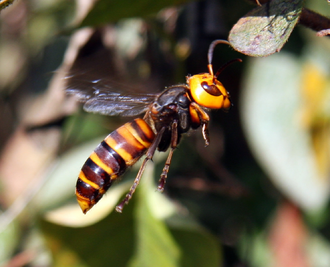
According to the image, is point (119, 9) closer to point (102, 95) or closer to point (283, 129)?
point (102, 95)

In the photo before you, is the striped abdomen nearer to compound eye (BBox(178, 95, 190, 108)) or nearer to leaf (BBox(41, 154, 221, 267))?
compound eye (BBox(178, 95, 190, 108))

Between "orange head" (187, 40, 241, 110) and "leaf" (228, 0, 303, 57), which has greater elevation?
"leaf" (228, 0, 303, 57)

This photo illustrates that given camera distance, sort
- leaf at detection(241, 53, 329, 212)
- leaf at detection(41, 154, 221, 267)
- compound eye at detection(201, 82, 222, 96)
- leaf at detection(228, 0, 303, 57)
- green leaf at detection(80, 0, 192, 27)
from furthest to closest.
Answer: leaf at detection(241, 53, 329, 212), leaf at detection(41, 154, 221, 267), green leaf at detection(80, 0, 192, 27), compound eye at detection(201, 82, 222, 96), leaf at detection(228, 0, 303, 57)

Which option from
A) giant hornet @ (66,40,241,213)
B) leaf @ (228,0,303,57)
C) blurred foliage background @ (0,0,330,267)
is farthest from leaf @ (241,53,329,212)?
leaf @ (228,0,303,57)

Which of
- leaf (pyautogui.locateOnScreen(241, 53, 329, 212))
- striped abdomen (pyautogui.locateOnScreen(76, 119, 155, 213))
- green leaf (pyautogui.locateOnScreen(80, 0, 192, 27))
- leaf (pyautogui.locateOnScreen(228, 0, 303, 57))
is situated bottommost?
leaf (pyautogui.locateOnScreen(241, 53, 329, 212))

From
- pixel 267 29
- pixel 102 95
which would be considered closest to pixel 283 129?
pixel 102 95
